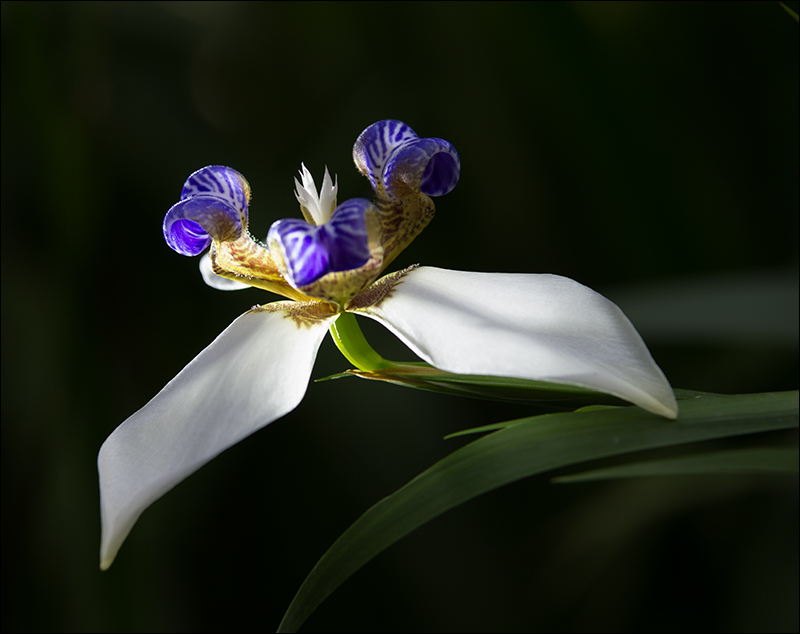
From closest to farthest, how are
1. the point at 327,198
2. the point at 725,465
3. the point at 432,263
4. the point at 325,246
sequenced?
the point at 725,465, the point at 325,246, the point at 327,198, the point at 432,263

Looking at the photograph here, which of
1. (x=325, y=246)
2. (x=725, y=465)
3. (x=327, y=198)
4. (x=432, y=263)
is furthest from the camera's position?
(x=432, y=263)

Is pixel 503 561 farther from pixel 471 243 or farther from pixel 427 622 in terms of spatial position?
pixel 471 243

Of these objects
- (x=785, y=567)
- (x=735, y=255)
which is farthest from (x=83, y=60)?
(x=785, y=567)

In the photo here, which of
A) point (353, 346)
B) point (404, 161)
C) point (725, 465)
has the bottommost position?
point (725, 465)

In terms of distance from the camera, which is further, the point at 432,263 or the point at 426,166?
the point at 432,263

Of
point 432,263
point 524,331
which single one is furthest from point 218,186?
point 432,263

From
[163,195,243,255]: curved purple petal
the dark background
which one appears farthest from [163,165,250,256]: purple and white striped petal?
the dark background

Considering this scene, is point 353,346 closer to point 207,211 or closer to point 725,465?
point 207,211

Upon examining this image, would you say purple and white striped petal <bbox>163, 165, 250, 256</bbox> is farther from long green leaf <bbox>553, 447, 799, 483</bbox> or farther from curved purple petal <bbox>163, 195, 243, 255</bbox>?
long green leaf <bbox>553, 447, 799, 483</bbox>
